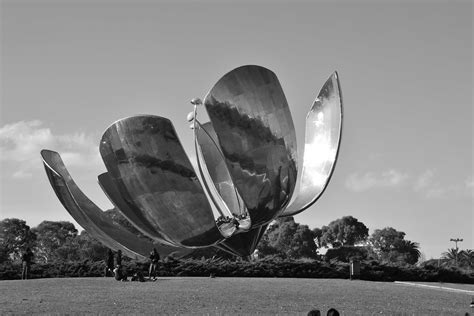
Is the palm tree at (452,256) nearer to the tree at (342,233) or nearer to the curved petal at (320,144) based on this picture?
the tree at (342,233)

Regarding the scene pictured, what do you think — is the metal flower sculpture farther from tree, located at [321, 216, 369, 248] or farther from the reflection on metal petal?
tree, located at [321, 216, 369, 248]

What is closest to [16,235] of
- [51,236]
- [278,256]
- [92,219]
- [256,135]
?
[51,236]

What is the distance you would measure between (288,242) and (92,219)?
44776mm

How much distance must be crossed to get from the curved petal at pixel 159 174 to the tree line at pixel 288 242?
1298 inches

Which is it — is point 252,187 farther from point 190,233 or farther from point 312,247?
point 312,247

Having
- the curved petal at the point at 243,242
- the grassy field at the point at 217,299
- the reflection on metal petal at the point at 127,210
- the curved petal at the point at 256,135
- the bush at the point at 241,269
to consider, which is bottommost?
the grassy field at the point at 217,299

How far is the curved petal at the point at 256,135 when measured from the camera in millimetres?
18422

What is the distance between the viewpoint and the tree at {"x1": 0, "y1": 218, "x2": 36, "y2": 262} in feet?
202

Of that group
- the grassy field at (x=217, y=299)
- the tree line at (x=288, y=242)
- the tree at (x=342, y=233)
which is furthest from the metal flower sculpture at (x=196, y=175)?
the tree at (x=342, y=233)

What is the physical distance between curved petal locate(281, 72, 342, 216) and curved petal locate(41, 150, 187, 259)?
5.29m

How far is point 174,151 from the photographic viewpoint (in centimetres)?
1948

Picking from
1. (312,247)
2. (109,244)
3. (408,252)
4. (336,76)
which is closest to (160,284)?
(109,244)

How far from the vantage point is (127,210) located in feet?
70.2

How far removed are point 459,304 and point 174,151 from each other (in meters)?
8.93
